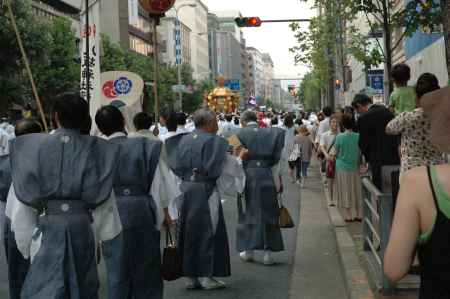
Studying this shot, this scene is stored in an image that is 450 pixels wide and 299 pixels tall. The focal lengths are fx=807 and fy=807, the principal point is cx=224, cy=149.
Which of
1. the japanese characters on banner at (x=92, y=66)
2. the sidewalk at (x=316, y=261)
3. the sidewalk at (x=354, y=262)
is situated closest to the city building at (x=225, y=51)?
the japanese characters on banner at (x=92, y=66)

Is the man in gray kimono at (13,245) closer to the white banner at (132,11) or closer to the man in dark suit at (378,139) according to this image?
the man in dark suit at (378,139)

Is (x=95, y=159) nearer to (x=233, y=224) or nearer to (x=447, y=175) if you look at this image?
(x=447, y=175)

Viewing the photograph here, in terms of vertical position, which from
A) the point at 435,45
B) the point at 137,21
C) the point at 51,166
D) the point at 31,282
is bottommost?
the point at 31,282

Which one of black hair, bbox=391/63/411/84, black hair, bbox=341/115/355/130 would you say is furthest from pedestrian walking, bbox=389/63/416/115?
black hair, bbox=341/115/355/130

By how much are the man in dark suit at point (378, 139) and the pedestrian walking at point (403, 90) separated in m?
1.19

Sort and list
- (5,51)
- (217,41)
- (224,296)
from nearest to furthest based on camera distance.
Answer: (224,296), (5,51), (217,41)

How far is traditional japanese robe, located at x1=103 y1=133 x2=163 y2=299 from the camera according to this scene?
600 cm

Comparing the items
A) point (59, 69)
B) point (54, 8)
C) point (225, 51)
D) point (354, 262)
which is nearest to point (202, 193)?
point (354, 262)

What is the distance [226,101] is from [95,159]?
50.6 m

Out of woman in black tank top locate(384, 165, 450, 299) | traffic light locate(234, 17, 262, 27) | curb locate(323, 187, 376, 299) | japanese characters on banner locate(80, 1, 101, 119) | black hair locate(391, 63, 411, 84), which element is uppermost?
traffic light locate(234, 17, 262, 27)

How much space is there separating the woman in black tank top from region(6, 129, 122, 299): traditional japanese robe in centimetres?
246

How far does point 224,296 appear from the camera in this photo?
740 centimetres

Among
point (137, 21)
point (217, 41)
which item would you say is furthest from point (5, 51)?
point (217, 41)

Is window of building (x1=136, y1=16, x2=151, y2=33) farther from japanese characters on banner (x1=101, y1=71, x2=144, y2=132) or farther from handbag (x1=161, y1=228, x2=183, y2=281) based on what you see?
handbag (x1=161, y1=228, x2=183, y2=281)
